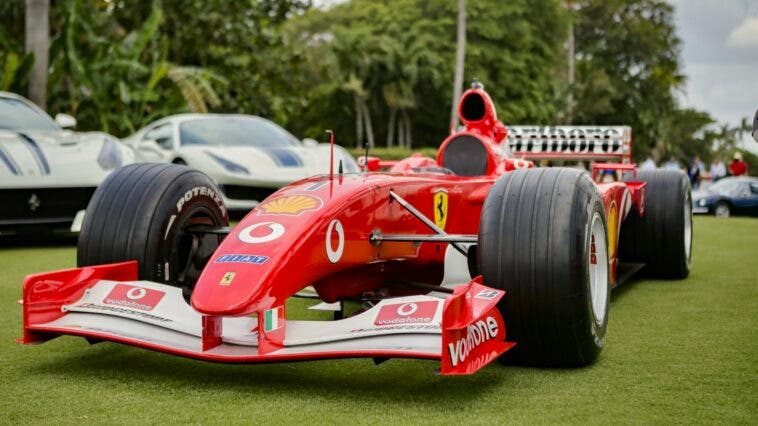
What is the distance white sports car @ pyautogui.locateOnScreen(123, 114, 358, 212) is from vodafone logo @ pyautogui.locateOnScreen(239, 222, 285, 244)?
6480 mm

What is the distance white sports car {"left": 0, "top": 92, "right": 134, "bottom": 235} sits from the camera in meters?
8.70

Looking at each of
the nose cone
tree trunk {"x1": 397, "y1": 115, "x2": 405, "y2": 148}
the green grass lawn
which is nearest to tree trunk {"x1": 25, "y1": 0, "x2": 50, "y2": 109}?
the green grass lawn

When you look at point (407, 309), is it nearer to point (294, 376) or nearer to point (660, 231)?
point (294, 376)

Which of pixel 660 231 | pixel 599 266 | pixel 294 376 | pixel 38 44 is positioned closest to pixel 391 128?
pixel 38 44

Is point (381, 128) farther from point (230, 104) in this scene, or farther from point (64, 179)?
point (64, 179)

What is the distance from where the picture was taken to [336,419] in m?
3.49

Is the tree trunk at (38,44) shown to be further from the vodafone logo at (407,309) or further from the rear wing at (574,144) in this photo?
→ the vodafone logo at (407,309)

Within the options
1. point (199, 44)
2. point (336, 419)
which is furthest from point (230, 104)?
point (336, 419)

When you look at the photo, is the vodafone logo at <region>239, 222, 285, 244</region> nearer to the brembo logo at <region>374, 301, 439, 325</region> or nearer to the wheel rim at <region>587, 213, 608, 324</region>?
the brembo logo at <region>374, 301, 439, 325</region>

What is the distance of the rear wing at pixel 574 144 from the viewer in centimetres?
853

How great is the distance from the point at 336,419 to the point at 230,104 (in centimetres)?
2075

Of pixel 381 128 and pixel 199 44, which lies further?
pixel 381 128

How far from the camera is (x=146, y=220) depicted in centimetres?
492

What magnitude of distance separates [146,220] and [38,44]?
36.5 feet
